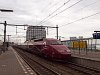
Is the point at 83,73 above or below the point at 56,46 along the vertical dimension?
below

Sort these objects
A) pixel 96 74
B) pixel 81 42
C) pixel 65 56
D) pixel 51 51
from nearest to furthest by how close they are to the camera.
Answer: pixel 96 74
pixel 65 56
pixel 51 51
pixel 81 42

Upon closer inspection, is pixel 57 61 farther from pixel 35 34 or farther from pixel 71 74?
pixel 35 34

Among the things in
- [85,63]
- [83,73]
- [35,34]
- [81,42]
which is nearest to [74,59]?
[85,63]

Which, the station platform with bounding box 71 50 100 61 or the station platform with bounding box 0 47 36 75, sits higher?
the station platform with bounding box 71 50 100 61

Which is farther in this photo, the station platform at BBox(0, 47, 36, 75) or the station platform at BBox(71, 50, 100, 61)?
the station platform at BBox(71, 50, 100, 61)

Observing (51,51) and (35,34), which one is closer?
(51,51)

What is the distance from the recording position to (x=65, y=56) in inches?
A: 994

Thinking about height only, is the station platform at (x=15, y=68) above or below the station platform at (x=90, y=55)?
below

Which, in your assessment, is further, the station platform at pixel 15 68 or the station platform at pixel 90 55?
the station platform at pixel 90 55

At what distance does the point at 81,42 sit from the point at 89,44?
2330 mm

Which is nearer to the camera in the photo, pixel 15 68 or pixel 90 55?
pixel 15 68

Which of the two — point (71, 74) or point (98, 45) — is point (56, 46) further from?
point (98, 45)

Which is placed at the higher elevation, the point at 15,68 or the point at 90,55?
the point at 90,55

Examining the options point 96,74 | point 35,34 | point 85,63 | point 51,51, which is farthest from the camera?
point 35,34
